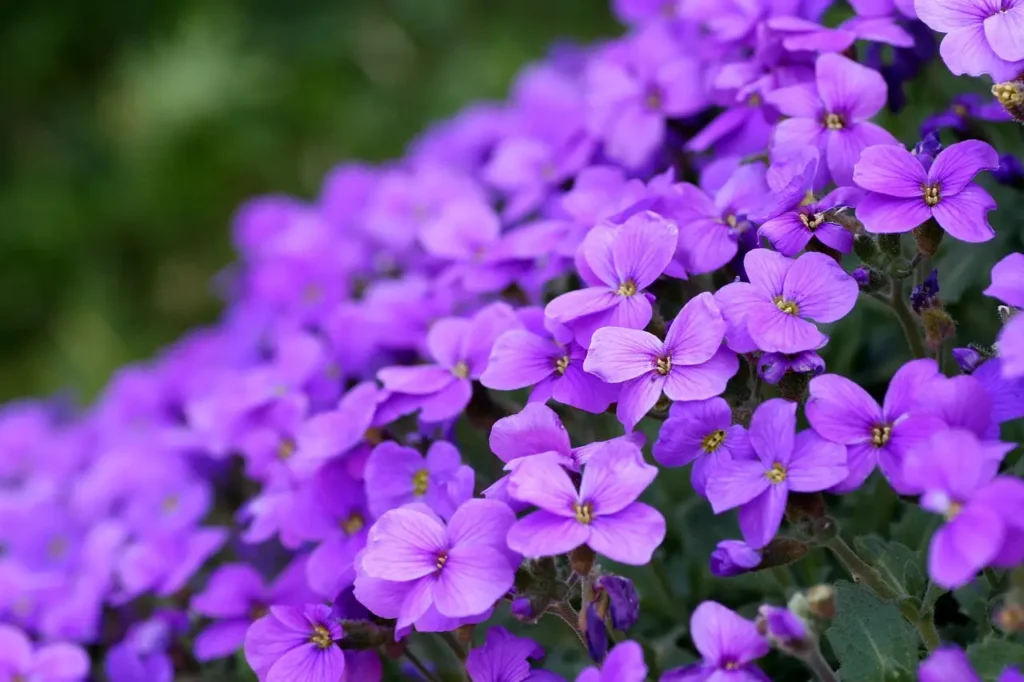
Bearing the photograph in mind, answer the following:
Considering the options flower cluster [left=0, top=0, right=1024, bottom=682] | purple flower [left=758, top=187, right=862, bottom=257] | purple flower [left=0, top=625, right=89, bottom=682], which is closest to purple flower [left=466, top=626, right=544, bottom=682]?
flower cluster [left=0, top=0, right=1024, bottom=682]

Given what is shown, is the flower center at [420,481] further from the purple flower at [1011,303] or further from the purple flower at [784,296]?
the purple flower at [1011,303]

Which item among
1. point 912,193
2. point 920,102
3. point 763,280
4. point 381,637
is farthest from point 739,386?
point 920,102

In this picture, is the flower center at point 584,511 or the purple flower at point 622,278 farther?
the purple flower at point 622,278

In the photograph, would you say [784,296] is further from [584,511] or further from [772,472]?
[584,511]

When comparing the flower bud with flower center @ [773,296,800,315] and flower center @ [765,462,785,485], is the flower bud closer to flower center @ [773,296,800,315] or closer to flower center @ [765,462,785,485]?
flower center @ [765,462,785,485]

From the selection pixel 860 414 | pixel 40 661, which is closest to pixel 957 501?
pixel 860 414

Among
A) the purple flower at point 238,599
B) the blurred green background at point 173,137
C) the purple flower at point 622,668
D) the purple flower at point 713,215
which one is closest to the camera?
the purple flower at point 622,668

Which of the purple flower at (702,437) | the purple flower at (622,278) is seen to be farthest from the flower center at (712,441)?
the purple flower at (622,278)

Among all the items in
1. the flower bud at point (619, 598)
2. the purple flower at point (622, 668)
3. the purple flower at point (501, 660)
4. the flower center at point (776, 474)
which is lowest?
the purple flower at point (501, 660)

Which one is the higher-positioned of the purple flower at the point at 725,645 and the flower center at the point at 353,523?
the purple flower at the point at 725,645
